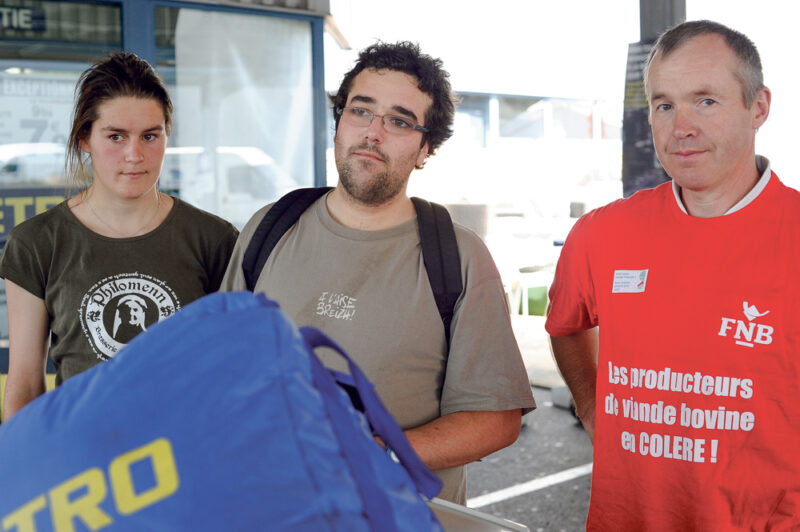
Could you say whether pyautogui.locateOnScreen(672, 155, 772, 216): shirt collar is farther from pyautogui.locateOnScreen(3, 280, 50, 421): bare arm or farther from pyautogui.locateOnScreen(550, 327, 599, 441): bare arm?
pyautogui.locateOnScreen(3, 280, 50, 421): bare arm

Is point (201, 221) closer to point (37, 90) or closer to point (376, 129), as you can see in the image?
point (376, 129)

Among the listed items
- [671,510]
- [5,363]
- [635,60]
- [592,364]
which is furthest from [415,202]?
[5,363]

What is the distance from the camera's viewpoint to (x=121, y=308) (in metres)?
1.97

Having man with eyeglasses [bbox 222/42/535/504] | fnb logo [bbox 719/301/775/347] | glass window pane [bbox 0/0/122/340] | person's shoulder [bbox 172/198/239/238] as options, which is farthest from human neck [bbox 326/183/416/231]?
glass window pane [bbox 0/0/122/340]

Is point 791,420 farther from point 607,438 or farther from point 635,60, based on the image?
point 635,60

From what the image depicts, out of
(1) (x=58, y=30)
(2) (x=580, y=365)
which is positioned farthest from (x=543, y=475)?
(1) (x=58, y=30)

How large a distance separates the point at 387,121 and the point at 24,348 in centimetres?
108

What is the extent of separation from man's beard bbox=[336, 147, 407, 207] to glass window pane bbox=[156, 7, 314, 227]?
12.5 feet

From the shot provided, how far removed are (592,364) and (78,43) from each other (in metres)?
4.20

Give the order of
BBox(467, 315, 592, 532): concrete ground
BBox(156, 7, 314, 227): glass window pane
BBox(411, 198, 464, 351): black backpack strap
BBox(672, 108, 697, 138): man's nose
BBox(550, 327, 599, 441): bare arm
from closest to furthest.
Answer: BBox(672, 108, 697, 138): man's nose
BBox(411, 198, 464, 351): black backpack strap
BBox(550, 327, 599, 441): bare arm
BBox(467, 315, 592, 532): concrete ground
BBox(156, 7, 314, 227): glass window pane

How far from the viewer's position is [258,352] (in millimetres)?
731

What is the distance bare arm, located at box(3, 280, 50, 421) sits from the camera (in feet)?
6.35

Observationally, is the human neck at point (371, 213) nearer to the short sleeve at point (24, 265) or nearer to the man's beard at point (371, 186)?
the man's beard at point (371, 186)

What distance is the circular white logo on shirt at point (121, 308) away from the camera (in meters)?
1.95
